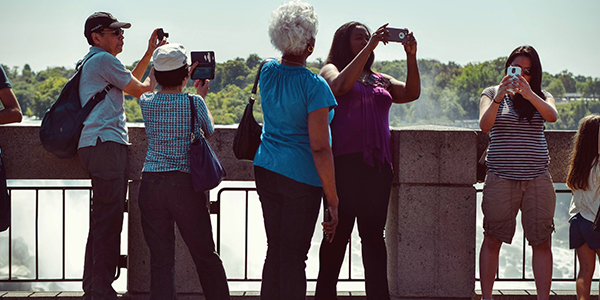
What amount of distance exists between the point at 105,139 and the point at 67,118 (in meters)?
0.29

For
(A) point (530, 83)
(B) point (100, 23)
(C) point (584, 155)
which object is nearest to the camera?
(B) point (100, 23)

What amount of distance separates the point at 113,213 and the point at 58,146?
551 millimetres

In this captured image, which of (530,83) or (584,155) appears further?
(584,155)

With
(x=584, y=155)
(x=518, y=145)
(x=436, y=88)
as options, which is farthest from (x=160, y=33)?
(x=436, y=88)

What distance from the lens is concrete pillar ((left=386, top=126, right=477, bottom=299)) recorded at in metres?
4.24

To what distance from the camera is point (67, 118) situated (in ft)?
11.8

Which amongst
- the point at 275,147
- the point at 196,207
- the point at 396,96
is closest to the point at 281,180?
the point at 275,147

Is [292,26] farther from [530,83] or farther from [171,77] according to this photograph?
[530,83]

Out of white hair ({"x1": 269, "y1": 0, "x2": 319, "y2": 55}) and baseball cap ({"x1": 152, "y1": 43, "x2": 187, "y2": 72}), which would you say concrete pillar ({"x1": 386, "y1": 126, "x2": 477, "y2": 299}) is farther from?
baseball cap ({"x1": 152, "y1": 43, "x2": 187, "y2": 72})

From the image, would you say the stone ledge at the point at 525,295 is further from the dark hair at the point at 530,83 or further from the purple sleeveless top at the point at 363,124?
the purple sleeveless top at the point at 363,124

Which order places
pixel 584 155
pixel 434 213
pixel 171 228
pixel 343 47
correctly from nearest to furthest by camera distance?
1. pixel 171 228
2. pixel 343 47
3. pixel 584 155
4. pixel 434 213

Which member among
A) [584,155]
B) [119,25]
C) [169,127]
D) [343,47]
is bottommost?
[584,155]

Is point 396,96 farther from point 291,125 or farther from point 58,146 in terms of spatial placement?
point 58,146

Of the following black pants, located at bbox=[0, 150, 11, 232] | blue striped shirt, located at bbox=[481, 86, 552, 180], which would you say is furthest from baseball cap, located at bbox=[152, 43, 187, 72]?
blue striped shirt, located at bbox=[481, 86, 552, 180]
